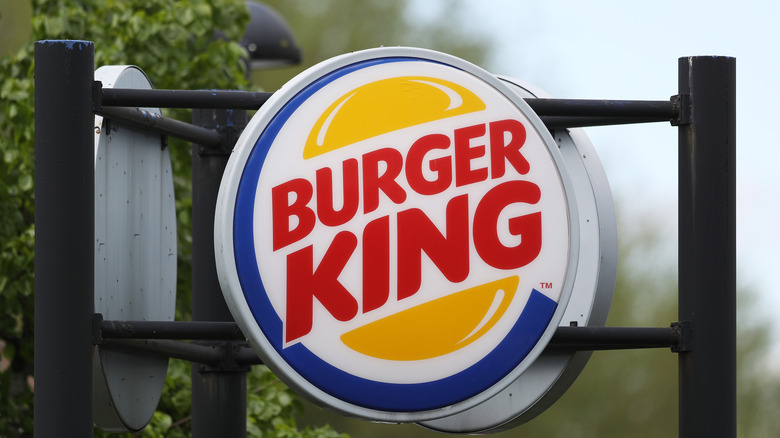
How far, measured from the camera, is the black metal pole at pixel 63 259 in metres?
3.34

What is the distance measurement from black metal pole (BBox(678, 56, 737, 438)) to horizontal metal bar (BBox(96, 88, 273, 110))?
1304 millimetres

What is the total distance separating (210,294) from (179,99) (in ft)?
5.59

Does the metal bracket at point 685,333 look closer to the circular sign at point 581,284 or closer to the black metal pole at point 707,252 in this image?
the black metal pole at point 707,252

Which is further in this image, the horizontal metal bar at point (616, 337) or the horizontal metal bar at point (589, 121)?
the horizontal metal bar at point (589, 121)

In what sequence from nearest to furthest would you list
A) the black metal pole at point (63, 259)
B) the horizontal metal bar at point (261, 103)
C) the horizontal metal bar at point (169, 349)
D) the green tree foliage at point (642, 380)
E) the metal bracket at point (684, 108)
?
the black metal pole at point (63, 259) < the horizontal metal bar at point (261, 103) < the metal bracket at point (684, 108) < the horizontal metal bar at point (169, 349) < the green tree foliage at point (642, 380)

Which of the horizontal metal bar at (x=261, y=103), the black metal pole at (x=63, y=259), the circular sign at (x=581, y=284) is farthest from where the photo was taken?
the circular sign at (x=581, y=284)

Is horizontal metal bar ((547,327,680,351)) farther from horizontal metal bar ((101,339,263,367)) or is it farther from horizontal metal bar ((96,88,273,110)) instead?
horizontal metal bar ((101,339,263,367))

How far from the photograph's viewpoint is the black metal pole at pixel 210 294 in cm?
495

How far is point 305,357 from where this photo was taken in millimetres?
3229

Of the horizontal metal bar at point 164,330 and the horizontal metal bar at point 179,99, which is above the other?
the horizontal metal bar at point 179,99

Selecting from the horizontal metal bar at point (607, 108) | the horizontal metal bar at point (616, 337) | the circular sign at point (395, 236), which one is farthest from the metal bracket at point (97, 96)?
the horizontal metal bar at point (616, 337)

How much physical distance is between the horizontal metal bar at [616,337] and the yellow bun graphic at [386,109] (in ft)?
2.35

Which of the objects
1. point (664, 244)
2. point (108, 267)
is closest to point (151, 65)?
point (108, 267)

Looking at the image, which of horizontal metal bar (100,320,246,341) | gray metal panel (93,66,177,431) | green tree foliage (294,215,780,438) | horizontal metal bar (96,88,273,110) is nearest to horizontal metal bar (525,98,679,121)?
horizontal metal bar (96,88,273,110)
